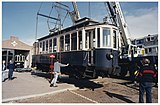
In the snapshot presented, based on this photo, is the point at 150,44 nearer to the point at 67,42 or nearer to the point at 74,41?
the point at 67,42

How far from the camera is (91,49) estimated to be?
8828 millimetres

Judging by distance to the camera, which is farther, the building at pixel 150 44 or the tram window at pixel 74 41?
the building at pixel 150 44

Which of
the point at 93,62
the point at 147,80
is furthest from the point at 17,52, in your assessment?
the point at 147,80

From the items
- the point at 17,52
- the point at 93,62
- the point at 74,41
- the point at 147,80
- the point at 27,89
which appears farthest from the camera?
the point at 17,52

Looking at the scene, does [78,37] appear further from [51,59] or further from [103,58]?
[51,59]

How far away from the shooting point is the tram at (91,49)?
8.60 metres

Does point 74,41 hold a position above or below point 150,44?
below

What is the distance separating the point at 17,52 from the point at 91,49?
1055 inches

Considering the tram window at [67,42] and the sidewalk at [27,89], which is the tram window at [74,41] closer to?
the tram window at [67,42]

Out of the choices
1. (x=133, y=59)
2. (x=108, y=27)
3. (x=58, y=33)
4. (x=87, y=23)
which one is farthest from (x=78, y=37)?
(x=133, y=59)

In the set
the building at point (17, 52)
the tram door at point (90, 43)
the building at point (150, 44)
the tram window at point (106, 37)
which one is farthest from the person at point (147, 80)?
the building at point (17, 52)

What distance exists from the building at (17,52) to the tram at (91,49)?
21.2 m

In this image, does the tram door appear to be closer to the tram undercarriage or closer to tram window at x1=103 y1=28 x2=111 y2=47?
the tram undercarriage

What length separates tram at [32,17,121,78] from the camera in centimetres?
860
